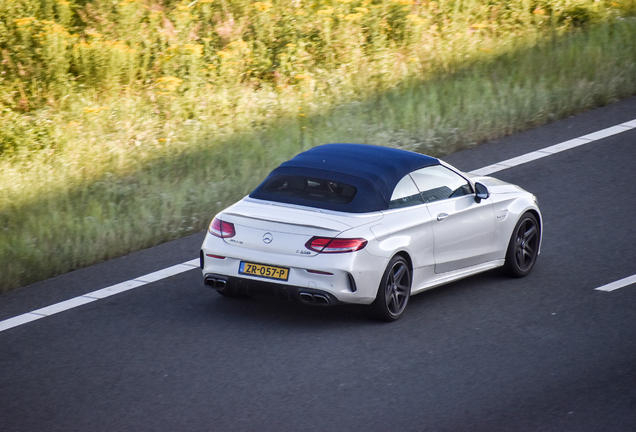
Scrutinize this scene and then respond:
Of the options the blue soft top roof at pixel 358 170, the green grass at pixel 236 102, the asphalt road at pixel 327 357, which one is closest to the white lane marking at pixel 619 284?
the asphalt road at pixel 327 357

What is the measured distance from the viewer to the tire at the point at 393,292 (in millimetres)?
8438

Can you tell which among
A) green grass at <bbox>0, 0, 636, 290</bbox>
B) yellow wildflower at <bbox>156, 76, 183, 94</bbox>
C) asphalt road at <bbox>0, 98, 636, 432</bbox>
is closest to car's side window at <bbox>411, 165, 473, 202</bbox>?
asphalt road at <bbox>0, 98, 636, 432</bbox>

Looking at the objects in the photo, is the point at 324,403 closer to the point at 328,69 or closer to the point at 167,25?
the point at 328,69

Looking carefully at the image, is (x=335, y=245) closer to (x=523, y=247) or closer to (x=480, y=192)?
(x=480, y=192)

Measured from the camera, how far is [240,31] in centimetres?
1816

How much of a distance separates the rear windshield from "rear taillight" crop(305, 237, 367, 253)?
0.50 meters

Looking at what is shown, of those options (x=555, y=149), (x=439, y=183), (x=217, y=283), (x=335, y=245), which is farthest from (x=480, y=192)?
(x=555, y=149)

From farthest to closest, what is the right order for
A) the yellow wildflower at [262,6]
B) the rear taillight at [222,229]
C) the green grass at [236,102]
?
the yellow wildflower at [262,6], the green grass at [236,102], the rear taillight at [222,229]

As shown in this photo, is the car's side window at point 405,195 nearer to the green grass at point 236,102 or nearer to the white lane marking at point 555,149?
the green grass at point 236,102

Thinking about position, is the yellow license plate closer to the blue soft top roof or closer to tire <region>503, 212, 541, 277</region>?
the blue soft top roof

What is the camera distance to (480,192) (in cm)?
956

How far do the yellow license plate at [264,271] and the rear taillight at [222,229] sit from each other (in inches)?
12.0

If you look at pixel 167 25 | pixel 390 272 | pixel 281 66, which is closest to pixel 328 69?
pixel 281 66

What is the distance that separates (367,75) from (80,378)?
10.1m
